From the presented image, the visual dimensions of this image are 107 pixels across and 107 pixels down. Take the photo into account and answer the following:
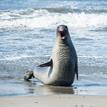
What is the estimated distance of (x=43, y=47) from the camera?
1582 cm

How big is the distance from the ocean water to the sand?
76cm

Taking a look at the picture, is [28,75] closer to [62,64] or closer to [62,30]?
[62,64]

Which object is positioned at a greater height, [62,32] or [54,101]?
[62,32]

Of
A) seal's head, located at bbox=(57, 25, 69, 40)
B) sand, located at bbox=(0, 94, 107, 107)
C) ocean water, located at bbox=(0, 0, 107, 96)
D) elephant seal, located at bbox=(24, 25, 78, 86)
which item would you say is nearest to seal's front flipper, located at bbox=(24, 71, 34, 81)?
ocean water, located at bbox=(0, 0, 107, 96)

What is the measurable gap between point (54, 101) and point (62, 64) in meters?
2.70

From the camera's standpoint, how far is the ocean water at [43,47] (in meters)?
10.9

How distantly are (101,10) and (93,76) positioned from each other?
18.8 m

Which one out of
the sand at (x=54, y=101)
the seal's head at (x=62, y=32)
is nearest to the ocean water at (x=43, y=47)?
the sand at (x=54, y=101)

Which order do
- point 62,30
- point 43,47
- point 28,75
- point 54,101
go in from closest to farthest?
point 54,101 < point 62,30 < point 28,75 < point 43,47

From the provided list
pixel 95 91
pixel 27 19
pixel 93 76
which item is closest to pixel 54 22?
pixel 27 19

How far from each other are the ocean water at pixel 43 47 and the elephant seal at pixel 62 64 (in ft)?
0.65

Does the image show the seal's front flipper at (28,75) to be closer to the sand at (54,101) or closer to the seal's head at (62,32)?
the seal's head at (62,32)

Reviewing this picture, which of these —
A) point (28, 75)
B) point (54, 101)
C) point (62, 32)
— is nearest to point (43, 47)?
point (28, 75)

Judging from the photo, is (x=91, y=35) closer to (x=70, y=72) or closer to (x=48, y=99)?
(x=70, y=72)
